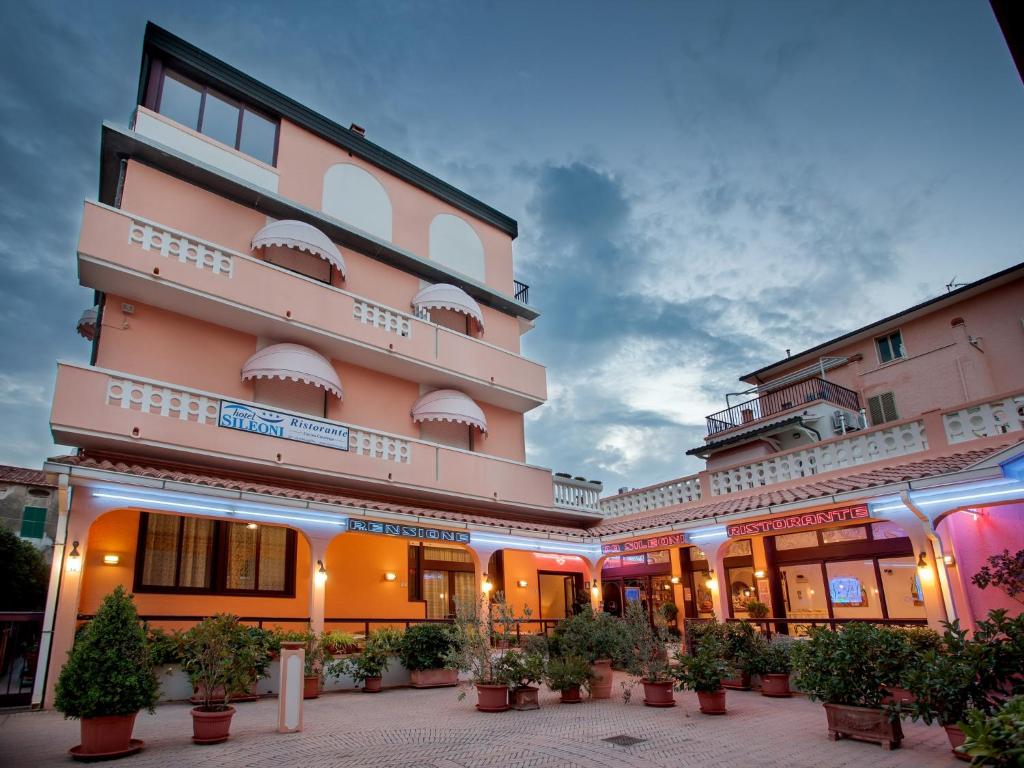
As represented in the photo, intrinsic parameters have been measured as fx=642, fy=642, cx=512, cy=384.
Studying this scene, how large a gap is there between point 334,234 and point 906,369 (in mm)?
21906

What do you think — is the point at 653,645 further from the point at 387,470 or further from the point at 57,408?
the point at 57,408

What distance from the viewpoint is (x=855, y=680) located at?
25.9ft

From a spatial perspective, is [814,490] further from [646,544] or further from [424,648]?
[424,648]

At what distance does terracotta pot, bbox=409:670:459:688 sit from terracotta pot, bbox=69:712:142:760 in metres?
7.41

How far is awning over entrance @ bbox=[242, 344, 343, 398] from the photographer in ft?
51.2

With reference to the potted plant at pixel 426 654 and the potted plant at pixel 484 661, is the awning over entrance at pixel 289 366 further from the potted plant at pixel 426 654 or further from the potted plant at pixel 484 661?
the potted plant at pixel 484 661

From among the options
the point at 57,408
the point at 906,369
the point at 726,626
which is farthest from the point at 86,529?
the point at 906,369

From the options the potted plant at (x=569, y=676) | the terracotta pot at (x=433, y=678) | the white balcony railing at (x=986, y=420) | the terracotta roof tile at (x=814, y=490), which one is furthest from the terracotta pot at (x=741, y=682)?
the white balcony railing at (x=986, y=420)

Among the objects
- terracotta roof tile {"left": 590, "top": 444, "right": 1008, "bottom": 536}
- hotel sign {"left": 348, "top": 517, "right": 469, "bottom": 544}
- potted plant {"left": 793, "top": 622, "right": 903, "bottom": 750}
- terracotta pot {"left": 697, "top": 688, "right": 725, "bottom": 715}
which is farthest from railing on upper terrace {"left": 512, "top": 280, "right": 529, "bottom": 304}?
potted plant {"left": 793, "top": 622, "right": 903, "bottom": 750}

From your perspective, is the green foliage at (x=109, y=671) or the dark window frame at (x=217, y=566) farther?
the dark window frame at (x=217, y=566)

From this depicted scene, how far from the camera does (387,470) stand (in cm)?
1684

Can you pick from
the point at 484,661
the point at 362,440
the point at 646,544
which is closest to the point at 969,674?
the point at 484,661

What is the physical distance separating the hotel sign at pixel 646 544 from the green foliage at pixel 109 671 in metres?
12.3

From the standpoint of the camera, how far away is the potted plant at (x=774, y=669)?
1173 cm
